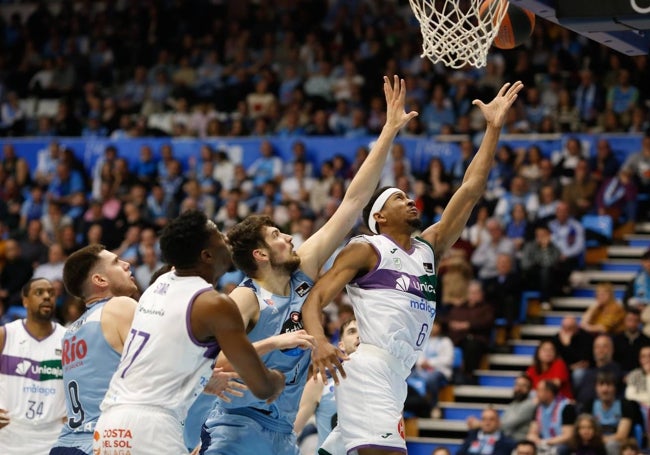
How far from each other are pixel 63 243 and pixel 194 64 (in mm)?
5610

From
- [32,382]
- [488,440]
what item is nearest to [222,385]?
[32,382]

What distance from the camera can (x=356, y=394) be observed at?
22.5 feet

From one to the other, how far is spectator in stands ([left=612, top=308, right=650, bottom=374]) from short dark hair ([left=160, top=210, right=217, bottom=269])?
324 inches

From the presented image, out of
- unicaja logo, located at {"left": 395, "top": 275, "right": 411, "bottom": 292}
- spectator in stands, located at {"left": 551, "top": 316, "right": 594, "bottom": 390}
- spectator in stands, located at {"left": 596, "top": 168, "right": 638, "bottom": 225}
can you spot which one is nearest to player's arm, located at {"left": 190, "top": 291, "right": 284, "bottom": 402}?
unicaja logo, located at {"left": 395, "top": 275, "right": 411, "bottom": 292}

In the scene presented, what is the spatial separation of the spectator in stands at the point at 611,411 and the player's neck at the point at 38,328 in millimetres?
6047

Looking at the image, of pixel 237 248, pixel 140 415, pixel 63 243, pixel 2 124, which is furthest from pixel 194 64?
pixel 140 415

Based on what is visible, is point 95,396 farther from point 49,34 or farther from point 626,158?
point 49,34

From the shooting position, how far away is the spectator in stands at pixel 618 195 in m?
15.6

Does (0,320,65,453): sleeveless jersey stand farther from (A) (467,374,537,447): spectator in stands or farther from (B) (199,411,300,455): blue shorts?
(A) (467,374,537,447): spectator in stands

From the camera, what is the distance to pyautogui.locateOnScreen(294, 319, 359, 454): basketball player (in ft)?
26.9

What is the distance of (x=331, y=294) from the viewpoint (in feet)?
22.0

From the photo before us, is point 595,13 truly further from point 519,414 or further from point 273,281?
point 519,414

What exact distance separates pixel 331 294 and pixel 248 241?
593mm

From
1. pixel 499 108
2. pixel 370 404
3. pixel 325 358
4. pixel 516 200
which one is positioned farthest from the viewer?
pixel 516 200
